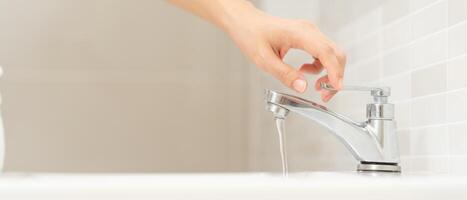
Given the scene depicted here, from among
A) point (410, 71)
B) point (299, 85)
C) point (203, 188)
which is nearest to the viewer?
point (203, 188)

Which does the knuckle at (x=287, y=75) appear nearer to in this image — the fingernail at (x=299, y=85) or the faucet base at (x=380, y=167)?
the fingernail at (x=299, y=85)

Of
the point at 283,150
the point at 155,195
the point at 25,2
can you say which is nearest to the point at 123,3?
the point at 25,2

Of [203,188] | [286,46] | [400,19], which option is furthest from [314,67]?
[203,188]

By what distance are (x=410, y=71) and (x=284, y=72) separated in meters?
0.20

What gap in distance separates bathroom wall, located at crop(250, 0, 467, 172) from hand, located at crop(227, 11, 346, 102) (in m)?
0.12

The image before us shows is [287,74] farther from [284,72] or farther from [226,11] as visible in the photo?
[226,11]

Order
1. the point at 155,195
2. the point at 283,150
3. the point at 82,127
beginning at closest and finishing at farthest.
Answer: the point at 155,195 < the point at 283,150 < the point at 82,127

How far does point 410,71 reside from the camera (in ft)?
3.01

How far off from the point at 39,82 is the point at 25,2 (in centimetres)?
17

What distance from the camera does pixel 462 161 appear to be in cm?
79

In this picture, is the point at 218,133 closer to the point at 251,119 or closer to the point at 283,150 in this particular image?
the point at 251,119

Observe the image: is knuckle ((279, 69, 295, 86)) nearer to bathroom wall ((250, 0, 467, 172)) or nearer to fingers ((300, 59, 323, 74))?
fingers ((300, 59, 323, 74))

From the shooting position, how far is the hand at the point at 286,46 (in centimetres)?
78

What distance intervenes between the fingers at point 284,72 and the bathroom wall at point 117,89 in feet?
2.60
